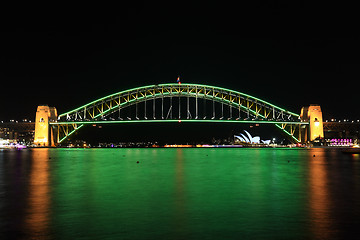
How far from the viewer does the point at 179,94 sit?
82875mm

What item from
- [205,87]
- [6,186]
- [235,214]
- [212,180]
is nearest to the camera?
[235,214]

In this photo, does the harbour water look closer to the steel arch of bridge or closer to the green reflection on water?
the green reflection on water

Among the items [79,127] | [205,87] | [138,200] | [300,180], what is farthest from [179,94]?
[138,200]

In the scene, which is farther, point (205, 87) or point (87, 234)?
point (205, 87)

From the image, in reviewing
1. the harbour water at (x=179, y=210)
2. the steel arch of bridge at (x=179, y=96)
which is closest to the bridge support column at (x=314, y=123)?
the steel arch of bridge at (x=179, y=96)

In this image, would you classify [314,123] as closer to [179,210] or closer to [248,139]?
[248,139]

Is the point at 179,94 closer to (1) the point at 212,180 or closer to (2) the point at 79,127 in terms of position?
(2) the point at 79,127

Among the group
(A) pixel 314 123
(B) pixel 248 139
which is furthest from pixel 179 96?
(B) pixel 248 139

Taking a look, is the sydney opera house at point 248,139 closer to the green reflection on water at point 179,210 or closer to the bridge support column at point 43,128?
the bridge support column at point 43,128

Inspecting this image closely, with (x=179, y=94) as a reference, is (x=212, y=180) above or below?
below

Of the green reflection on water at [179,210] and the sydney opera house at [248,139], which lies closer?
the green reflection on water at [179,210]

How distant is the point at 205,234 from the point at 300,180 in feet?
38.8

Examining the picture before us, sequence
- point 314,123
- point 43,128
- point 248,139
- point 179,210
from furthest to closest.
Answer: point 248,139 → point 43,128 → point 314,123 → point 179,210

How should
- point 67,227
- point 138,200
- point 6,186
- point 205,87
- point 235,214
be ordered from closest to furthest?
point 67,227 < point 235,214 < point 138,200 < point 6,186 < point 205,87
